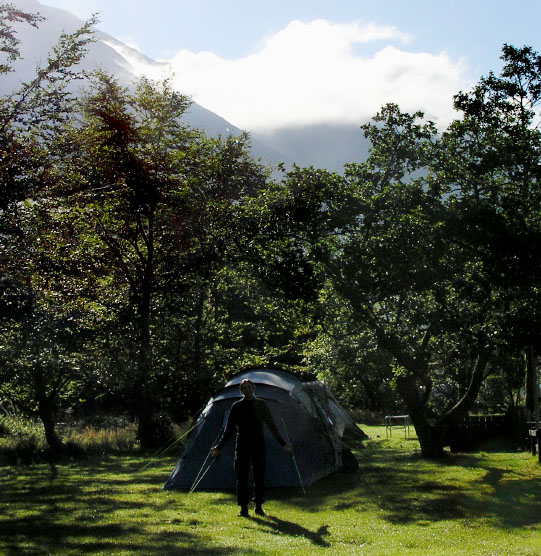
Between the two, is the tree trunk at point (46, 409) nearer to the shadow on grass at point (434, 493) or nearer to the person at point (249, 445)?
the shadow on grass at point (434, 493)

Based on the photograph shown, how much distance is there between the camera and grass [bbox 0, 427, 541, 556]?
732cm

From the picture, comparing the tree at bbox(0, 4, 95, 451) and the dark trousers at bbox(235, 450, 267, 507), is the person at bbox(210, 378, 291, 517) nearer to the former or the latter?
the dark trousers at bbox(235, 450, 267, 507)

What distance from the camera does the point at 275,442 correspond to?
1230cm

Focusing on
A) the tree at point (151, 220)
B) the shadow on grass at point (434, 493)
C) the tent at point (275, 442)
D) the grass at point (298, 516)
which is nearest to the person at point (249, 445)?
the grass at point (298, 516)

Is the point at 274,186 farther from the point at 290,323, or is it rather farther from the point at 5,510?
the point at 5,510

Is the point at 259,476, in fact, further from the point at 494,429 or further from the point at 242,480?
the point at 494,429

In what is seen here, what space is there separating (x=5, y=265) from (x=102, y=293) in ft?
30.4

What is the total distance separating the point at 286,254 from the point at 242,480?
772 centimetres

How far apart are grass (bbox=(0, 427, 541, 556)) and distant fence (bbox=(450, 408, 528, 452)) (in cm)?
529

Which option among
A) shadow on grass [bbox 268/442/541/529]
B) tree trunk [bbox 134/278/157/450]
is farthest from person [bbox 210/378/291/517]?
tree trunk [bbox 134/278/157/450]

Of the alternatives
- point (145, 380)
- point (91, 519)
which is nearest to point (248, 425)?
point (91, 519)

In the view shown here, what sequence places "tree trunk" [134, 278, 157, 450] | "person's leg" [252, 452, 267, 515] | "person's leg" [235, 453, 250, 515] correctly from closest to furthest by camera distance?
"person's leg" [235, 453, 250, 515] < "person's leg" [252, 452, 267, 515] < "tree trunk" [134, 278, 157, 450]

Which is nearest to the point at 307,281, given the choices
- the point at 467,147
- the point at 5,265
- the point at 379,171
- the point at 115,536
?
the point at 379,171

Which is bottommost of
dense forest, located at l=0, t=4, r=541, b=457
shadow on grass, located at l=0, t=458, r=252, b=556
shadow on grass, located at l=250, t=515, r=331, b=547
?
shadow on grass, located at l=0, t=458, r=252, b=556
